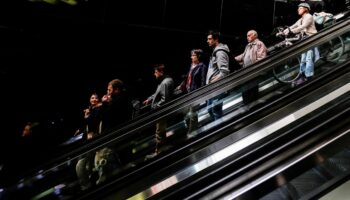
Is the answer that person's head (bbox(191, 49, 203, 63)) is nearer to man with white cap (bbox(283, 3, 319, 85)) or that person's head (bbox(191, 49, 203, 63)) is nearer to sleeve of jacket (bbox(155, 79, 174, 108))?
sleeve of jacket (bbox(155, 79, 174, 108))

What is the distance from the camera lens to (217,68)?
516cm

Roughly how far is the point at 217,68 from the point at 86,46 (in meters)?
5.40

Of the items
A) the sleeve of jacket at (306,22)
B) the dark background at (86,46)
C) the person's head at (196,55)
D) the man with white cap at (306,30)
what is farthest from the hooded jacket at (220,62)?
the dark background at (86,46)

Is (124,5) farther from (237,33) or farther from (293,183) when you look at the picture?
(293,183)

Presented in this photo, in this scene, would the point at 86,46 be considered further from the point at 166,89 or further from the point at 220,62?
the point at 220,62

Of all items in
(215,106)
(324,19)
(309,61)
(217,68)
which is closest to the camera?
(215,106)

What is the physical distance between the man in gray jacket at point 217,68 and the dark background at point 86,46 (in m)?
3.30

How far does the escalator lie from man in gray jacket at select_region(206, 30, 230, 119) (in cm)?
8

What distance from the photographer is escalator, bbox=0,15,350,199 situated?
307cm

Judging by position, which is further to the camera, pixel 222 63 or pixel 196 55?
pixel 196 55

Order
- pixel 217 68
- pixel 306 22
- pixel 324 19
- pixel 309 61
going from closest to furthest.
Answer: pixel 309 61
pixel 217 68
pixel 306 22
pixel 324 19

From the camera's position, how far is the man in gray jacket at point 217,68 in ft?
14.6

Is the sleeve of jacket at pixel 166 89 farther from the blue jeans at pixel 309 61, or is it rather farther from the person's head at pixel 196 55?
the blue jeans at pixel 309 61

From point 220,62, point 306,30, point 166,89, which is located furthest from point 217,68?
point 306,30
